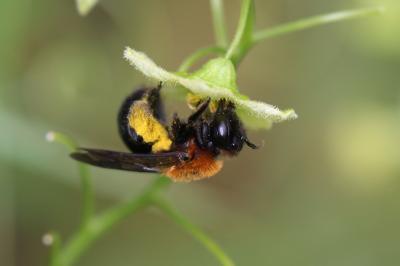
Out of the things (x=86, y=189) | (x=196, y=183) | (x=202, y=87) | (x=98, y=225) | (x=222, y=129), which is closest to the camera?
(x=202, y=87)

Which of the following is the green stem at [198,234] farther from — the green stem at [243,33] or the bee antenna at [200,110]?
the green stem at [243,33]

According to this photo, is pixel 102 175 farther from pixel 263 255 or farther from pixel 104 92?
pixel 263 255

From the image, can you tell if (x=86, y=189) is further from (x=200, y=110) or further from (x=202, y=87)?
(x=202, y=87)

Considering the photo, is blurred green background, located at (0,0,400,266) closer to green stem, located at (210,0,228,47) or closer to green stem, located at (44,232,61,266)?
green stem, located at (44,232,61,266)

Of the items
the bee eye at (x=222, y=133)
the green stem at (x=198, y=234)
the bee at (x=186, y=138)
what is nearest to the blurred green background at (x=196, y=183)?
the green stem at (x=198, y=234)

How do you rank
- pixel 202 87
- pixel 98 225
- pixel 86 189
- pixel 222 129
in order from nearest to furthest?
pixel 202 87 < pixel 222 129 < pixel 86 189 < pixel 98 225

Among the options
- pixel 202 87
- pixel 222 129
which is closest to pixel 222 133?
pixel 222 129

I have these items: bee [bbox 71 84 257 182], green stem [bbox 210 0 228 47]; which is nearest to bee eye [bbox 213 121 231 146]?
bee [bbox 71 84 257 182]
